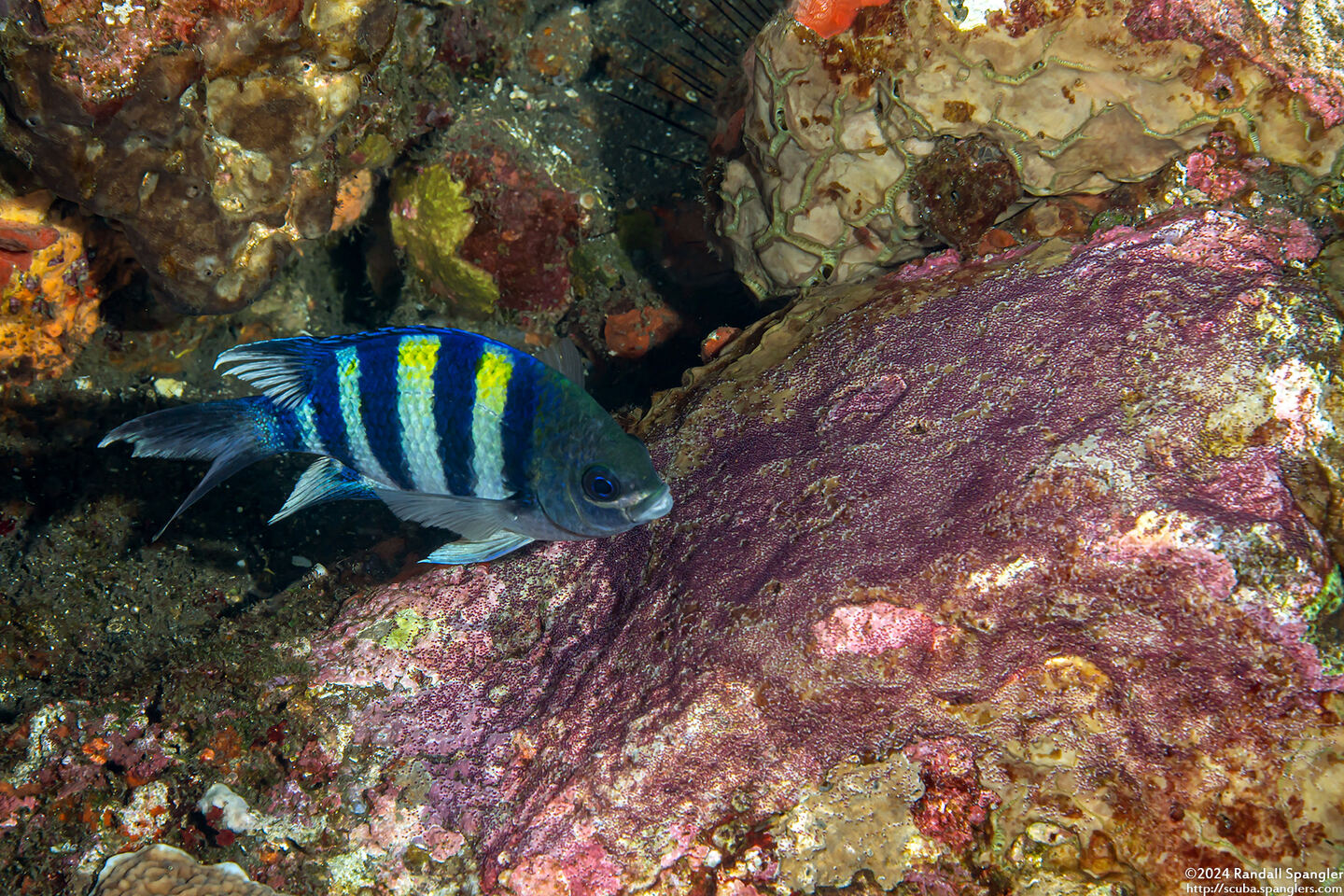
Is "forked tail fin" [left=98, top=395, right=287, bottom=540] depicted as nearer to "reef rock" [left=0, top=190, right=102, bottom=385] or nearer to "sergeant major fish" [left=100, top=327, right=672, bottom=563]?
"sergeant major fish" [left=100, top=327, right=672, bottom=563]

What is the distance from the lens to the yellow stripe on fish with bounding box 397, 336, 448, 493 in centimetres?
226

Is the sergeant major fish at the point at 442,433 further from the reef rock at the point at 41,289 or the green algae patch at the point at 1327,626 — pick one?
the reef rock at the point at 41,289

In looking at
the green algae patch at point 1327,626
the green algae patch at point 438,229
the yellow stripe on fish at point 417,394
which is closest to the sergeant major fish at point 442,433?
the yellow stripe on fish at point 417,394

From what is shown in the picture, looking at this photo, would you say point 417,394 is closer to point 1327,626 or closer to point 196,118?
point 196,118

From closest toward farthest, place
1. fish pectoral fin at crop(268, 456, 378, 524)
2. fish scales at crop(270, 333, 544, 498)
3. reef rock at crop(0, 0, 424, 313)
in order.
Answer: fish scales at crop(270, 333, 544, 498)
fish pectoral fin at crop(268, 456, 378, 524)
reef rock at crop(0, 0, 424, 313)

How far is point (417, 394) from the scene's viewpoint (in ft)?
7.44

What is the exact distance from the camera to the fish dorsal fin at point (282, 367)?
2.37 metres

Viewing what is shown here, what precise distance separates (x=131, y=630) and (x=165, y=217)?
2603 millimetres

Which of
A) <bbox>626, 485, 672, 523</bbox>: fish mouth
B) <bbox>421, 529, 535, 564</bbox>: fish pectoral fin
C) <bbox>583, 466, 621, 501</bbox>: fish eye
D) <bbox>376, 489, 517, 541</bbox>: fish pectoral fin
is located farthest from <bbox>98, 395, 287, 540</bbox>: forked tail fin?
<bbox>626, 485, 672, 523</bbox>: fish mouth

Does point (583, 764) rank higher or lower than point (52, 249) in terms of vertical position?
lower

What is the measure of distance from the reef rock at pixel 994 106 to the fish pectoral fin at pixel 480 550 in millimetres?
2157

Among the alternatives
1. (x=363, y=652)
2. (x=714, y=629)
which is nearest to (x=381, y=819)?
(x=363, y=652)

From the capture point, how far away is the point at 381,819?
8.11 feet

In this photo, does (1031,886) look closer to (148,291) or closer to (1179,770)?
(1179,770)
